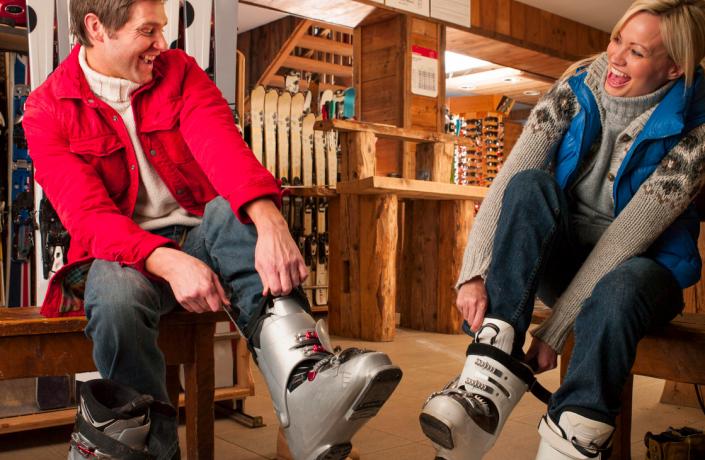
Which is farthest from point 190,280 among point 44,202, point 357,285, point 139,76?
point 357,285

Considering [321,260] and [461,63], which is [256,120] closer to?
[321,260]

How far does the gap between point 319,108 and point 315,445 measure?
493 centimetres

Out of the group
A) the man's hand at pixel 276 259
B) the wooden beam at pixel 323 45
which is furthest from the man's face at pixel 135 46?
the wooden beam at pixel 323 45

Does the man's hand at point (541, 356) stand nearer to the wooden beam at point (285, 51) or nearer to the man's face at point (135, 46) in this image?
the man's face at point (135, 46)

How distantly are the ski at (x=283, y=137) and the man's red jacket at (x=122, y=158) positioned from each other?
3.65m

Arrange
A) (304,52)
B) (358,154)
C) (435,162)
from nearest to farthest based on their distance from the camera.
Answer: (358,154), (435,162), (304,52)

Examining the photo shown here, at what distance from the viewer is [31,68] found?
7.87ft

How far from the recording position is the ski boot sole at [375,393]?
1179mm

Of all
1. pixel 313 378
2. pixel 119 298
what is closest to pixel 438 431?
pixel 313 378

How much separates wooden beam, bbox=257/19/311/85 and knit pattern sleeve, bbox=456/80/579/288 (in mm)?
5410

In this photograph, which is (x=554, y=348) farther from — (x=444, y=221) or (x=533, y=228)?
(x=444, y=221)

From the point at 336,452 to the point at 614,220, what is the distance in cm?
78

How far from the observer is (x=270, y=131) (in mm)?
5395

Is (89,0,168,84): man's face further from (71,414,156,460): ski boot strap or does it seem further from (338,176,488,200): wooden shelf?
(338,176,488,200): wooden shelf
